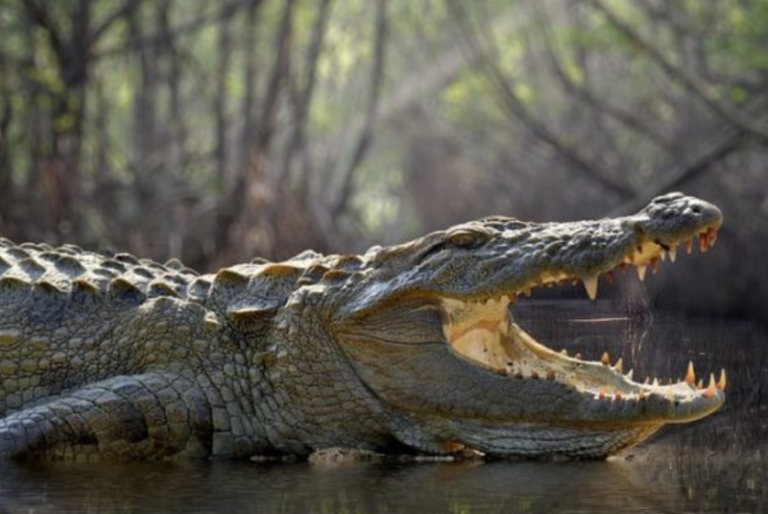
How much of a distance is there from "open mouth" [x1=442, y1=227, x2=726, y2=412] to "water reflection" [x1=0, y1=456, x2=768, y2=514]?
29 centimetres

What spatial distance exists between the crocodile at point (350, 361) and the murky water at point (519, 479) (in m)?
0.16

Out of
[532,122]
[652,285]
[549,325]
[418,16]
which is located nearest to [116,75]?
[418,16]

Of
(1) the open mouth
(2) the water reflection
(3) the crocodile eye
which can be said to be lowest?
(2) the water reflection

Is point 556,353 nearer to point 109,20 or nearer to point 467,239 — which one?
point 467,239

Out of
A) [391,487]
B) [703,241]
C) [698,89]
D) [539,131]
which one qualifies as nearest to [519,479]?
[391,487]

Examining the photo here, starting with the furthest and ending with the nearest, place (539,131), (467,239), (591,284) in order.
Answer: (539,131), (467,239), (591,284)

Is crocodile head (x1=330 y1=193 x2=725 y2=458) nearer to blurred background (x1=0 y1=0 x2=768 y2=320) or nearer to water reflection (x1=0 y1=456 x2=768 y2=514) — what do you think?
water reflection (x1=0 y1=456 x2=768 y2=514)

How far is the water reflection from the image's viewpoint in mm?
4949

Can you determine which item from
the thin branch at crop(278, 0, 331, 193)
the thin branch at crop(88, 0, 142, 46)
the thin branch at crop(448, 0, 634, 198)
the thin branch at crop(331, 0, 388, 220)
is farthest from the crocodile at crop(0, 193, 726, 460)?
the thin branch at crop(331, 0, 388, 220)

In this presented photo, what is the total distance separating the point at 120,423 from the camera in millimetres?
6086

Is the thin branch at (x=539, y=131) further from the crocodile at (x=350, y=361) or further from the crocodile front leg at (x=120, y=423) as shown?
the crocodile front leg at (x=120, y=423)

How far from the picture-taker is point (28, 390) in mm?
6434

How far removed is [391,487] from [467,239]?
1088mm

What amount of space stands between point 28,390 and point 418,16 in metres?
27.2
